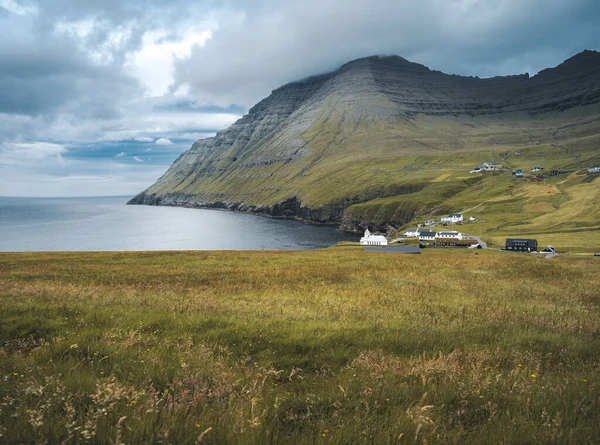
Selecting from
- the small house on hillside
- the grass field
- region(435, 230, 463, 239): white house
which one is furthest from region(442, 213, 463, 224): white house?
the grass field

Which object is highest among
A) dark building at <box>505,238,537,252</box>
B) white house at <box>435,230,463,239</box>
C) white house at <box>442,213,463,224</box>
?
white house at <box>442,213,463,224</box>

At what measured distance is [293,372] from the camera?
5.57 m

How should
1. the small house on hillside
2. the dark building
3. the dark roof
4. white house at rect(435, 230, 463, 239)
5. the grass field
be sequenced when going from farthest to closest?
the small house on hillside
white house at rect(435, 230, 463, 239)
the dark roof
the dark building
the grass field

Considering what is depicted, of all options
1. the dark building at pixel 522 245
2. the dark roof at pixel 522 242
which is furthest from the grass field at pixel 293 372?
the dark roof at pixel 522 242

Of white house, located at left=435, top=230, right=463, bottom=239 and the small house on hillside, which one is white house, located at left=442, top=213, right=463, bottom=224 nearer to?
white house, located at left=435, top=230, right=463, bottom=239

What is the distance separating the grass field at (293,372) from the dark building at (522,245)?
340 ft

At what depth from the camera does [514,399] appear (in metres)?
5.05

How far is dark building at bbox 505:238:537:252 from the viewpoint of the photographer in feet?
331

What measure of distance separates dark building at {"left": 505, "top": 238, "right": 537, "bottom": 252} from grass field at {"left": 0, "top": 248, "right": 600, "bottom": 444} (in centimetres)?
10359

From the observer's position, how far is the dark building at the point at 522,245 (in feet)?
331

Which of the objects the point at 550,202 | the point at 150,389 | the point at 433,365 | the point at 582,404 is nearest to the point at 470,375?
the point at 433,365

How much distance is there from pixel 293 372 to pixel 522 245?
11723 centimetres

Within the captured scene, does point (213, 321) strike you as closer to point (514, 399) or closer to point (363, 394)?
point (363, 394)

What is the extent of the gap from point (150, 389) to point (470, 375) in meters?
5.05
